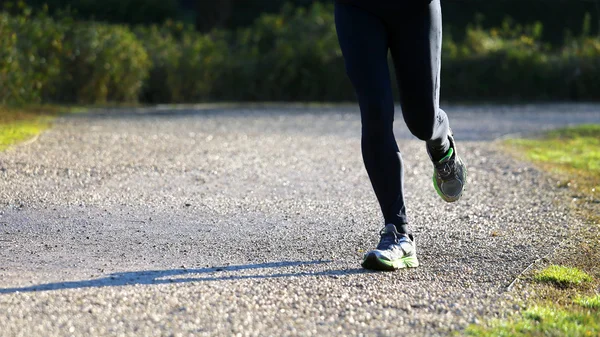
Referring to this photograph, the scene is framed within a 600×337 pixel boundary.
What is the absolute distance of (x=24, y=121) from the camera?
12367mm

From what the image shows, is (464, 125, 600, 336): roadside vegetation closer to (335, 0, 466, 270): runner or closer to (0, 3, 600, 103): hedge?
(335, 0, 466, 270): runner

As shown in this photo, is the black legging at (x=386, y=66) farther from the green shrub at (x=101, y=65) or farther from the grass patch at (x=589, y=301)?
the green shrub at (x=101, y=65)

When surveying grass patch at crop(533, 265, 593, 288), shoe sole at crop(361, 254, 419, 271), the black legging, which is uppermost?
the black legging

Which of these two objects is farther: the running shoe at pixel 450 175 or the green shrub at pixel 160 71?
the green shrub at pixel 160 71

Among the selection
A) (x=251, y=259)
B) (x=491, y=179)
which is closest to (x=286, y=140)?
(x=491, y=179)

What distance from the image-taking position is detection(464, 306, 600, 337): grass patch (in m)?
3.23

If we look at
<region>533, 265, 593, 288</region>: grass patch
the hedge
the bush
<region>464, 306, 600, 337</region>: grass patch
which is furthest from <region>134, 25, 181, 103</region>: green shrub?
<region>464, 306, 600, 337</region>: grass patch

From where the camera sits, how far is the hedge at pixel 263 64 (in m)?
17.6

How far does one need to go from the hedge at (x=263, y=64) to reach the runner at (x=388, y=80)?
13326 mm

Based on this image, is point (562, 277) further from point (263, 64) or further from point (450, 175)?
point (263, 64)

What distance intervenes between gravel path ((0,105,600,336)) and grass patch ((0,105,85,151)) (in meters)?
0.29

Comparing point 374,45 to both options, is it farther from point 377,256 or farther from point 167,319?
point 167,319

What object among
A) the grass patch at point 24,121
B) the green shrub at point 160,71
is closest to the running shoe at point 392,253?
the grass patch at point 24,121

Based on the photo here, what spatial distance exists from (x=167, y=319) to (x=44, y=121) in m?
10.2
